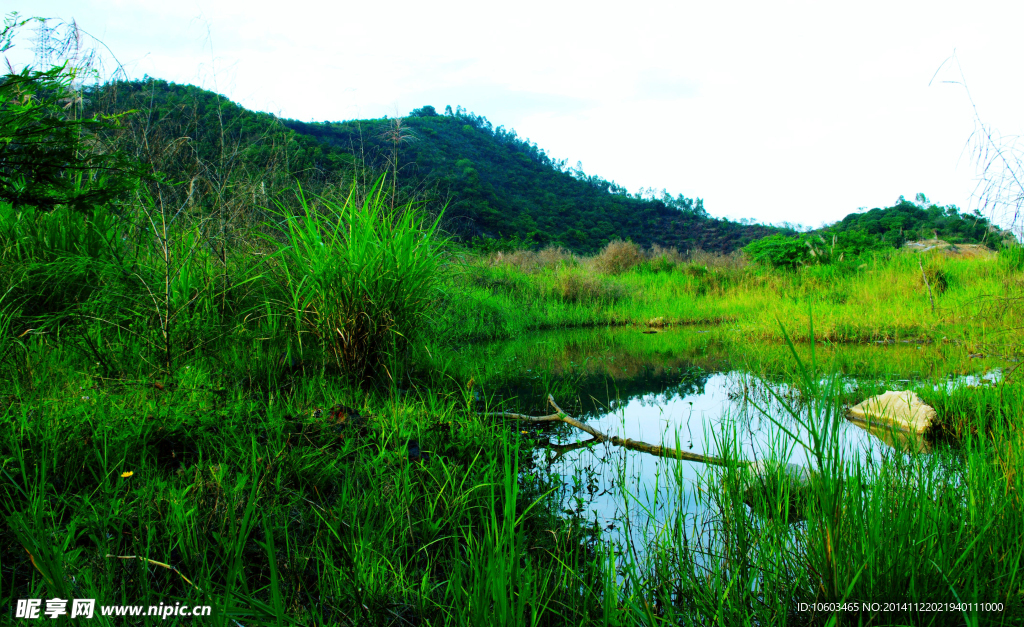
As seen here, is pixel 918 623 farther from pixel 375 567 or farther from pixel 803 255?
pixel 803 255

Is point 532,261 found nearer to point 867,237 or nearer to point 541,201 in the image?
point 867,237

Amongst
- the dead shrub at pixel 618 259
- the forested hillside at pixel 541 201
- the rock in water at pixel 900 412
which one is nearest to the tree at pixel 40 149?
the rock in water at pixel 900 412

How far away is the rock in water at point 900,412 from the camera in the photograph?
2.72m

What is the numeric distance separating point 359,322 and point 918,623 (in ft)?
8.88

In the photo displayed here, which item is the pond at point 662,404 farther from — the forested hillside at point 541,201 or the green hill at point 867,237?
the forested hillside at point 541,201

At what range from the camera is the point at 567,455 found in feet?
8.41

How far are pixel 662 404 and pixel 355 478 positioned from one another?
8.32 feet

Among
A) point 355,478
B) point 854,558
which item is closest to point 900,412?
point 854,558

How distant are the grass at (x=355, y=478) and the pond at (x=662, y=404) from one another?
0.07 metres

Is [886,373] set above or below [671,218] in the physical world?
below

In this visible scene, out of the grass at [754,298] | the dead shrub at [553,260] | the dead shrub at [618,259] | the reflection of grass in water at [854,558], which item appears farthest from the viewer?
the dead shrub at [618,259]

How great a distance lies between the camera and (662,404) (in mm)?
3785

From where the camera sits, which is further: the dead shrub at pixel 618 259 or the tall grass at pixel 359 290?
the dead shrub at pixel 618 259

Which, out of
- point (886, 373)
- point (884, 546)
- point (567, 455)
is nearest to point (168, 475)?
point (567, 455)
